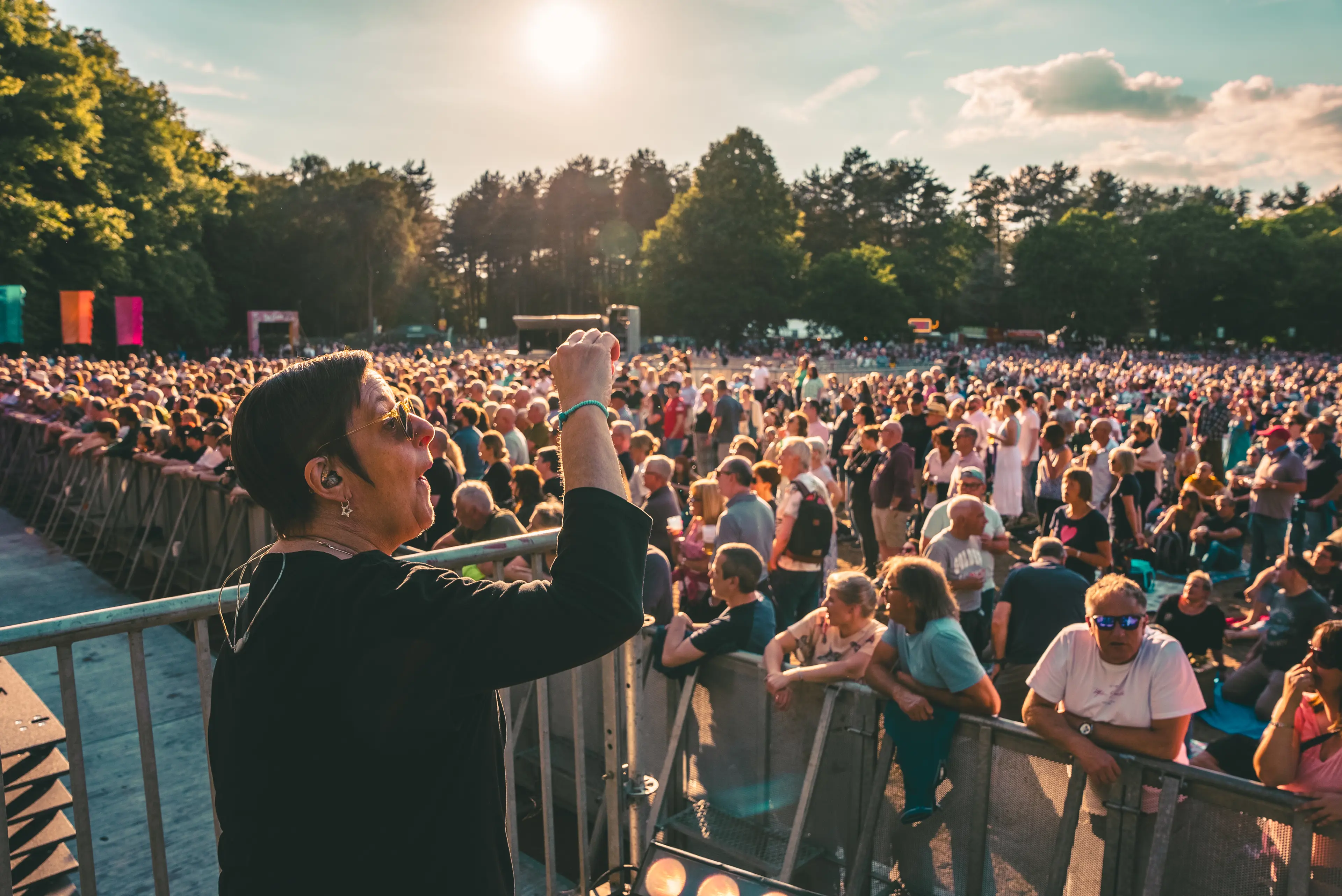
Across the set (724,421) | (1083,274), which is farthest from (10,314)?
(1083,274)

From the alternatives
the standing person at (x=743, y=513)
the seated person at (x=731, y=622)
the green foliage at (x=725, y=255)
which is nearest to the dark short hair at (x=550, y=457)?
the standing person at (x=743, y=513)

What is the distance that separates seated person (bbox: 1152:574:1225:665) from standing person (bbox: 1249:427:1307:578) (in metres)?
2.82

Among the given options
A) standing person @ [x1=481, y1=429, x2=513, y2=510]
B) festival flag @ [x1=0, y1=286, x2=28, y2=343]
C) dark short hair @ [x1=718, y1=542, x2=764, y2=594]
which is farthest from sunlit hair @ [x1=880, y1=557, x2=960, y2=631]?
festival flag @ [x1=0, y1=286, x2=28, y2=343]

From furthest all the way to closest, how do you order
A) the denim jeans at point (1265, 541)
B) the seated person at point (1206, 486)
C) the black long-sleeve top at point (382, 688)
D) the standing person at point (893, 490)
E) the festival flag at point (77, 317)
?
the festival flag at point (77, 317) → the seated person at point (1206, 486) → the denim jeans at point (1265, 541) → the standing person at point (893, 490) → the black long-sleeve top at point (382, 688)

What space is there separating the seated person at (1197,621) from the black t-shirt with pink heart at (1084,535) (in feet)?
2.63

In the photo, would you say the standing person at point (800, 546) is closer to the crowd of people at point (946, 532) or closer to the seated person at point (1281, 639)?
the crowd of people at point (946, 532)

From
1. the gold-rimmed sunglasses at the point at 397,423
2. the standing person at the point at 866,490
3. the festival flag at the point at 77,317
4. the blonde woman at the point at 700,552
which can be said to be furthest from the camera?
the festival flag at the point at 77,317

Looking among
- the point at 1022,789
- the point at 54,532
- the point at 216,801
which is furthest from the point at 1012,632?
the point at 54,532

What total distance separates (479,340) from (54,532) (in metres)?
56.1

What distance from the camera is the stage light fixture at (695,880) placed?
7.98ft

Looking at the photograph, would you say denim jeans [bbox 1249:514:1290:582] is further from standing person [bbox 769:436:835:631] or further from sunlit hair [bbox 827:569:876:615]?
sunlit hair [bbox 827:569:876:615]

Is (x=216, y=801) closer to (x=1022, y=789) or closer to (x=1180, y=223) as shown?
(x=1022, y=789)

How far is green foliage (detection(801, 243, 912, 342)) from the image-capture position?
67750mm

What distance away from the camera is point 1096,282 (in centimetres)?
7169
